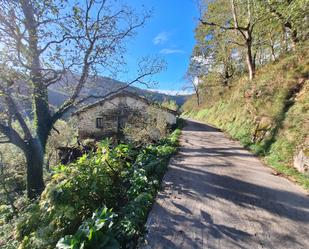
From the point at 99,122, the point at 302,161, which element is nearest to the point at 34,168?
the point at 302,161

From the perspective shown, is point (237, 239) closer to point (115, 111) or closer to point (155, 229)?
point (155, 229)

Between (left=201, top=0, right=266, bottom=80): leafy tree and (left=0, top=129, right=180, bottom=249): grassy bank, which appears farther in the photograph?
(left=201, top=0, right=266, bottom=80): leafy tree

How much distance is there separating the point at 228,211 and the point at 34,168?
818 centimetres

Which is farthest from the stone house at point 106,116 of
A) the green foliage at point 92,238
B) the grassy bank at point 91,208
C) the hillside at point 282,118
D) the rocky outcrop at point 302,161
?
the green foliage at point 92,238

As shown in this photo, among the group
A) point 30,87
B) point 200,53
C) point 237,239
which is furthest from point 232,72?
point 237,239

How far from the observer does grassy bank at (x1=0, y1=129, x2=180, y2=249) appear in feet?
10.1

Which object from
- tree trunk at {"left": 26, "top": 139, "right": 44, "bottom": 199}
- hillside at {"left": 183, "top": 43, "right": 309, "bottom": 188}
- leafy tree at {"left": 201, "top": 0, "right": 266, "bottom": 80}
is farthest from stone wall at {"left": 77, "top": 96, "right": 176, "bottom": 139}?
tree trunk at {"left": 26, "top": 139, "right": 44, "bottom": 199}

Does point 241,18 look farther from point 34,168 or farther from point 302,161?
point 34,168

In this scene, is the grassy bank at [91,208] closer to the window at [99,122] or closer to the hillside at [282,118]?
the hillside at [282,118]

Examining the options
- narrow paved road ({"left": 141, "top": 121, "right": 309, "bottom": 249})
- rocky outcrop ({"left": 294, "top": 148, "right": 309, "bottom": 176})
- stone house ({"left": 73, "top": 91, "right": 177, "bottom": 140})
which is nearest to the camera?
narrow paved road ({"left": 141, "top": 121, "right": 309, "bottom": 249})

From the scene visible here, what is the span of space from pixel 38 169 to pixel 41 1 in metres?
6.35

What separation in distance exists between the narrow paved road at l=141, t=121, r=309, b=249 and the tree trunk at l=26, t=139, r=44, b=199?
588 centimetres

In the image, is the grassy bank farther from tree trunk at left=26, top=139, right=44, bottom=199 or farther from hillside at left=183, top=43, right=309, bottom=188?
tree trunk at left=26, top=139, right=44, bottom=199

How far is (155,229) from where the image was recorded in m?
3.60
